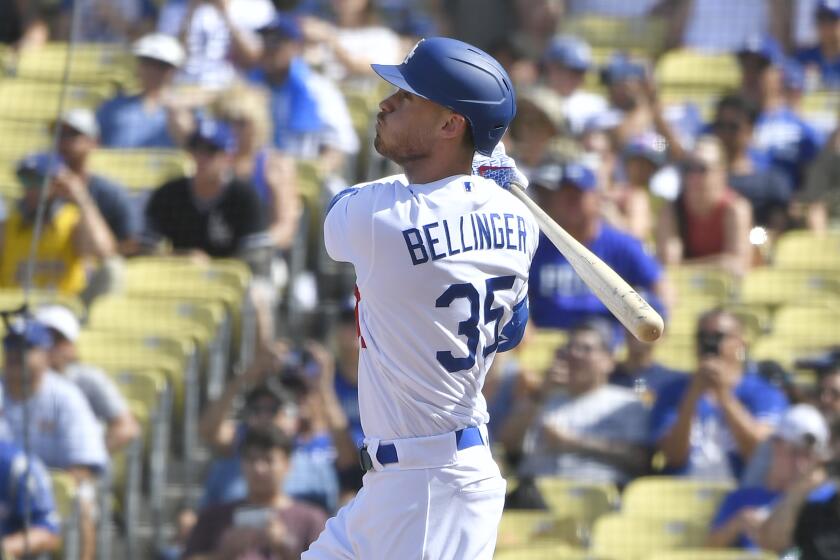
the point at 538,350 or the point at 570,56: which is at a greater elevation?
the point at 570,56

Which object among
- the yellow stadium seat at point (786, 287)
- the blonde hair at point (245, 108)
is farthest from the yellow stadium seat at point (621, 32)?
the yellow stadium seat at point (786, 287)

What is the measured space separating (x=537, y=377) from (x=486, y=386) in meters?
0.24

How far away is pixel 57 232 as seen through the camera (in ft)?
23.9

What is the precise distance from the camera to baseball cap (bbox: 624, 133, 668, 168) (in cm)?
794

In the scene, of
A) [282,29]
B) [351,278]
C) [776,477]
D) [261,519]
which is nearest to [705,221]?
[351,278]

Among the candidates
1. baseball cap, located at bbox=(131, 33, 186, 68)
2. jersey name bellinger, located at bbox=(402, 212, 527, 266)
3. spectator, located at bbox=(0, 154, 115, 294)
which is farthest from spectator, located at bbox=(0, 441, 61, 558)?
baseball cap, located at bbox=(131, 33, 186, 68)

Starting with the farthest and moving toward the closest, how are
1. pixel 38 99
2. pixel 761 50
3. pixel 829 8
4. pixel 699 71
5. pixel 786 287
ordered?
pixel 38 99, pixel 699 71, pixel 829 8, pixel 761 50, pixel 786 287

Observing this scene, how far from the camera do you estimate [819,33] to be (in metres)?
8.76

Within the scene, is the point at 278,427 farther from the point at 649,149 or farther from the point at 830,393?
the point at 649,149

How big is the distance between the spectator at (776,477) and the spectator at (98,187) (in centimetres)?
302

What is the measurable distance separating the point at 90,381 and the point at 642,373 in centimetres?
211

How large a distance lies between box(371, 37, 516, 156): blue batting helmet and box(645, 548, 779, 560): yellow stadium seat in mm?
2328

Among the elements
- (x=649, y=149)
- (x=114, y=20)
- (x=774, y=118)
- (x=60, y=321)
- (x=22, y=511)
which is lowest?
(x=22, y=511)


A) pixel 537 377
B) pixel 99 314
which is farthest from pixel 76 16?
pixel 537 377
